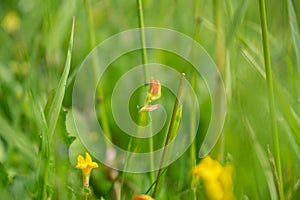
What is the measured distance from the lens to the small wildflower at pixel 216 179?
87 cm

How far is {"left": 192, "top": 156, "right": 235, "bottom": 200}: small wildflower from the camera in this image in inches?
34.1

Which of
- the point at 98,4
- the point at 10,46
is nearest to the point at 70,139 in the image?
the point at 10,46

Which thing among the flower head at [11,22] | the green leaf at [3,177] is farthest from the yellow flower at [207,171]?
the flower head at [11,22]

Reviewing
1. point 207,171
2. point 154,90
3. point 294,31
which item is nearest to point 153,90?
point 154,90

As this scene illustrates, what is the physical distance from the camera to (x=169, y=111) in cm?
137

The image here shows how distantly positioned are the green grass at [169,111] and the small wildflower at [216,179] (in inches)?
0.9

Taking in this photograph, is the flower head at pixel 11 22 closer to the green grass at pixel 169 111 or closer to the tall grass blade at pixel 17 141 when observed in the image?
the green grass at pixel 169 111

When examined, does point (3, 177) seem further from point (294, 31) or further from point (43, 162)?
point (294, 31)

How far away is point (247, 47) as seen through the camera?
1073mm

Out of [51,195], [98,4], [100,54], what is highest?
[98,4]

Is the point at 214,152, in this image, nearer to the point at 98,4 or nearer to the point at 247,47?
the point at 247,47

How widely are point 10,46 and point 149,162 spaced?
754 millimetres

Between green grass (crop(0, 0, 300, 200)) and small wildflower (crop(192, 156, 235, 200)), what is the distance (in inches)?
0.9

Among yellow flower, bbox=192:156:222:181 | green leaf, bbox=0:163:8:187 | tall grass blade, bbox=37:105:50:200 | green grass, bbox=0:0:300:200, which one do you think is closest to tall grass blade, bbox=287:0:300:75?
green grass, bbox=0:0:300:200
